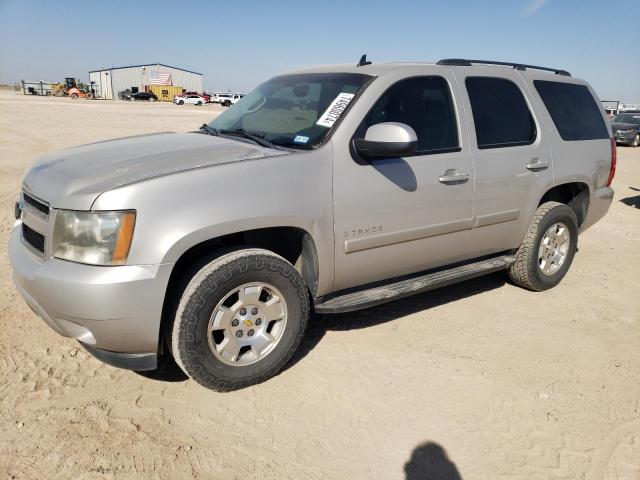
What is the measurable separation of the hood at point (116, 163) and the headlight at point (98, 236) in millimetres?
78

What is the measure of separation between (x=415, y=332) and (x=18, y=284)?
2.67m

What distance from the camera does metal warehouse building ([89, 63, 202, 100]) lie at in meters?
76.9

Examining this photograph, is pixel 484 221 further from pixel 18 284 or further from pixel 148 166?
pixel 18 284

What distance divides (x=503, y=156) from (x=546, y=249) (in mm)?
1201

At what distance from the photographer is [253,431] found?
8.84 ft

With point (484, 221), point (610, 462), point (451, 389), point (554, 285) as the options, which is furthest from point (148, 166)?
point (554, 285)

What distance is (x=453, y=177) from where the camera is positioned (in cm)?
356

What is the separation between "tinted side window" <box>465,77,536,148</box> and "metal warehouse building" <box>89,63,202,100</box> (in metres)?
77.0

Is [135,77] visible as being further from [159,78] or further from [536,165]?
[536,165]

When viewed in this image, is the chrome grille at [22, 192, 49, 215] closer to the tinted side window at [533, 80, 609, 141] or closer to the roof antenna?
the roof antenna

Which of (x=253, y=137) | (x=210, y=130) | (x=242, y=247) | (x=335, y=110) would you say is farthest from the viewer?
(x=210, y=130)

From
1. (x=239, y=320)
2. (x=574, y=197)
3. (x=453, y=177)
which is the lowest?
(x=239, y=320)

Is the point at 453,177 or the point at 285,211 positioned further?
the point at 453,177

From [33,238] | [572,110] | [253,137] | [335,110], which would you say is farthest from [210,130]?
[572,110]
